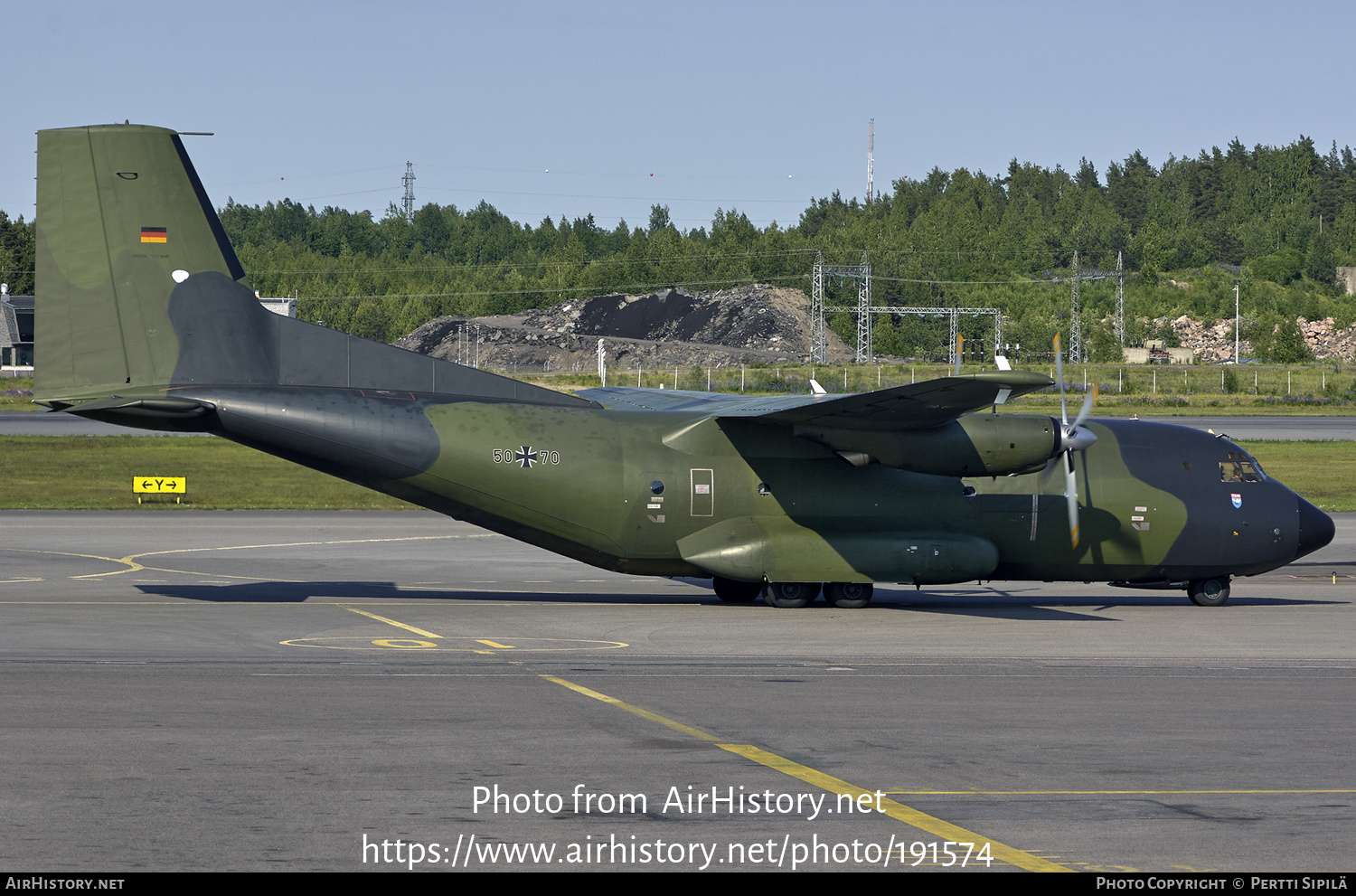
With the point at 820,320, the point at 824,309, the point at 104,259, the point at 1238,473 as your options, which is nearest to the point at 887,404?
the point at 1238,473

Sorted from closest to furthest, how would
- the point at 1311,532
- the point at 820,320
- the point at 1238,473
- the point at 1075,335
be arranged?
the point at 1311,532
the point at 1238,473
the point at 820,320
the point at 1075,335

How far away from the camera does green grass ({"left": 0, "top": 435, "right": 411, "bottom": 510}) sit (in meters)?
39.6

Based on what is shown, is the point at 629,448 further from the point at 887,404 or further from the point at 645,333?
the point at 645,333

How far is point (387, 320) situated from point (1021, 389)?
468ft

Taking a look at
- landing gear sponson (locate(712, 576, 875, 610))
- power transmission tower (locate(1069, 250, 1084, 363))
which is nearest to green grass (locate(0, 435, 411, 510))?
landing gear sponson (locate(712, 576, 875, 610))

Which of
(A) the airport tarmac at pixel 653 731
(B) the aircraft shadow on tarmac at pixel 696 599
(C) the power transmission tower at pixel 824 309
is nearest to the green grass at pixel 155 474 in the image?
(A) the airport tarmac at pixel 653 731

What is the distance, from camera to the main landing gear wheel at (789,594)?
22734mm

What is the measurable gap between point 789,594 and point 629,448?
12.7 ft

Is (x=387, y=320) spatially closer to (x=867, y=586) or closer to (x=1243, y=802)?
(x=867, y=586)

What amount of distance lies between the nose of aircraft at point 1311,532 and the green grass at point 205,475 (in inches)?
707

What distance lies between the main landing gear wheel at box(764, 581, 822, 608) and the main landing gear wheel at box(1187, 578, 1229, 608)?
7714 mm

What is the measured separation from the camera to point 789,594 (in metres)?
22.7

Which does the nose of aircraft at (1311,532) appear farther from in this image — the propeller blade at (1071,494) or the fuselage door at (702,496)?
the fuselage door at (702,496)

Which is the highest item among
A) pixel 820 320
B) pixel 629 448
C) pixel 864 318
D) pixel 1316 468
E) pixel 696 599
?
pixel 864 318
